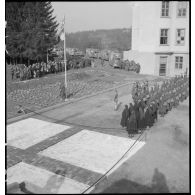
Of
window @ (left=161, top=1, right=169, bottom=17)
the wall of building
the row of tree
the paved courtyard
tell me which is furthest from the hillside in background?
the wall of building

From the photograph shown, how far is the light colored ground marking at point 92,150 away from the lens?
6797 millimetres

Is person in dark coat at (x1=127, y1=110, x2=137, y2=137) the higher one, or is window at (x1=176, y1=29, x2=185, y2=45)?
window at (x1=176, y1=29, x2=185, y2=45)

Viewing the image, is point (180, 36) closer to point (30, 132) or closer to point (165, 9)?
point (165, 9)

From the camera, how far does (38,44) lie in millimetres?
5359

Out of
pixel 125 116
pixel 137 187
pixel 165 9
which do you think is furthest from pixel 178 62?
pixel 137 187

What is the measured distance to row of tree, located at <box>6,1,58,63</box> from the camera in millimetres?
4621

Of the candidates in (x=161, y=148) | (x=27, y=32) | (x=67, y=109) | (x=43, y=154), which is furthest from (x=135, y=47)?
(x=27, y=32)

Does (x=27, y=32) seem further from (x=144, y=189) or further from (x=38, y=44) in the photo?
(x=144, y=189)

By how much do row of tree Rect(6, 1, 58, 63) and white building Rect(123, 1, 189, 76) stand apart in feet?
36.1

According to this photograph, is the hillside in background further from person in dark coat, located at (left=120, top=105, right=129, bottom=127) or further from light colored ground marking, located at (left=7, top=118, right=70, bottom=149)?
light colored ground marking, located at (left=7, top=118, right=70, bottom=149)

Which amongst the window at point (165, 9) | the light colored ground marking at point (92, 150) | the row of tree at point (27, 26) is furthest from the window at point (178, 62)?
the row of tree at point (27, 26)

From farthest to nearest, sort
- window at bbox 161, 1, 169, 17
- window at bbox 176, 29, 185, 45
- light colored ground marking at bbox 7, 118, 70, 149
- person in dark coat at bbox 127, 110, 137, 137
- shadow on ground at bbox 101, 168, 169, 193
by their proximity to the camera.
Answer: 1. window at bbox 176, 29, 185, 45
2. window at bbox 161, 1, 169, 17
3. person in dark coat at bbox 127, 110, 137, 137
4. light colored ground marking at bbox 7, 118, 70, 149
5. shadow on ground at bbox 101, 168, 169, 193

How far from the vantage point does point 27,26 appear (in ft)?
15.6
